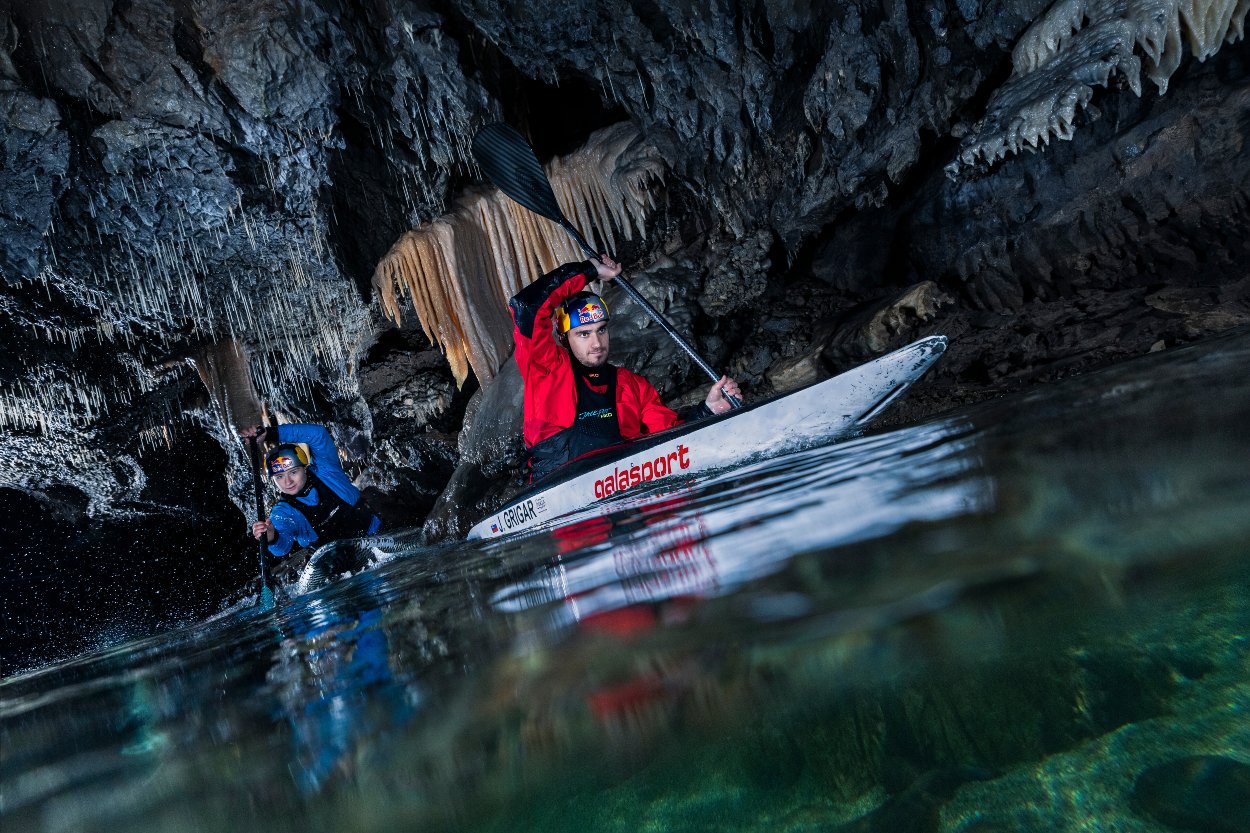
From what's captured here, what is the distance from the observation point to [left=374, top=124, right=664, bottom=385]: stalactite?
24.3 ft

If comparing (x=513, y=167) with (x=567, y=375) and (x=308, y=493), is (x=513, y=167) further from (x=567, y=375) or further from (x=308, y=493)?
(x=308, y=493)

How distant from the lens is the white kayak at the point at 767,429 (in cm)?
378

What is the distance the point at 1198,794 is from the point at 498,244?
7.73 m

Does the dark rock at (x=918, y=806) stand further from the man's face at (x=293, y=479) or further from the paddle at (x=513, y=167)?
the man's face at (x=293, y=479)

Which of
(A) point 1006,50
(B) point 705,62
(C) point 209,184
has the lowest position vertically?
(A) point 1006,50

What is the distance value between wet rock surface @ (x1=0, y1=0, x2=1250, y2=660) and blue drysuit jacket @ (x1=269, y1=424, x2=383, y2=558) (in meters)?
1.59

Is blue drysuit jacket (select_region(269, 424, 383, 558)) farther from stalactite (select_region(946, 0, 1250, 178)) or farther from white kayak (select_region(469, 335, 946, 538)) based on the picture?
stalactite (select_region(946, 0, 1250, 178))

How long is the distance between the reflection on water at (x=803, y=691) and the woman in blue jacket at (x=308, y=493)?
4.77 m

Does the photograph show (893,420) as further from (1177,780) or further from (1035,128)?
(1177,780)

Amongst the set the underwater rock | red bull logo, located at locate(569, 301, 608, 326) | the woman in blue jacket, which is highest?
red bull logo, located at locate(569, 301, 608, 326)

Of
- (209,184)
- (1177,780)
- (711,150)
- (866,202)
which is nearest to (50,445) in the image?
(209,184)

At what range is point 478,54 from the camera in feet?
21.6

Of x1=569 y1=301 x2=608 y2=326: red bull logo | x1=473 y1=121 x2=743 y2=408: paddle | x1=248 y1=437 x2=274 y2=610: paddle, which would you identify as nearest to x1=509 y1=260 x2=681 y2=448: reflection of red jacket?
x1=569 y1=301 x2=608 y2=326: red bull logo

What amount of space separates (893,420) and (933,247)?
2.26m
